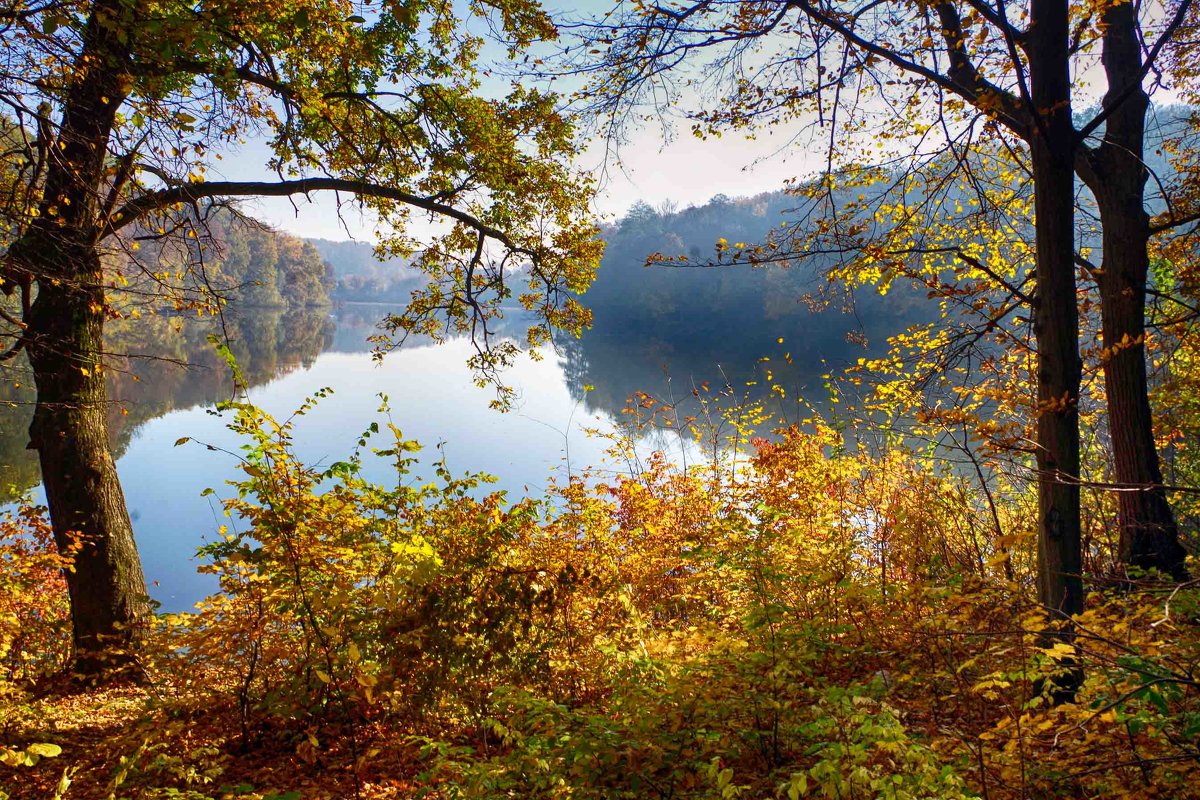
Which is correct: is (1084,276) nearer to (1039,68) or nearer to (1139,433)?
(1139,433)

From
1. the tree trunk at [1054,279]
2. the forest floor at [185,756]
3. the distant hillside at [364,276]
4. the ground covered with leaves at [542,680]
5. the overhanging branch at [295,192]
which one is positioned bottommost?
the forest floor at [185,756]

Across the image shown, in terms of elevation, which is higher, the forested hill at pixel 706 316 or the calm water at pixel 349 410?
the forested hill at pixel 706 316

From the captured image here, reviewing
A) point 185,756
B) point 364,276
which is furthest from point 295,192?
point 364,276

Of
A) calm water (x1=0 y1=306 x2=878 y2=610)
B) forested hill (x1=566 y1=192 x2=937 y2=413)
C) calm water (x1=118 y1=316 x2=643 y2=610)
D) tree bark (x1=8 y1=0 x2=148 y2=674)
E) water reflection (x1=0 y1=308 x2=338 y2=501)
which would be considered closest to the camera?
tree bark (x1=8 y1=0 x2=148 y2=674)

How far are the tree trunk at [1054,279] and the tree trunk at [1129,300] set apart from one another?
7.67 ft

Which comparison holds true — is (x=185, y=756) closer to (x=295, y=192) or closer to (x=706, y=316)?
(x=295, y=192)

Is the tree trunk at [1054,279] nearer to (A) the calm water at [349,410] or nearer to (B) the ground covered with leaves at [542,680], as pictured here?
(B) the ground covered with leaves at [542,680]

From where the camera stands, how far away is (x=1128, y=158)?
16.9 feet

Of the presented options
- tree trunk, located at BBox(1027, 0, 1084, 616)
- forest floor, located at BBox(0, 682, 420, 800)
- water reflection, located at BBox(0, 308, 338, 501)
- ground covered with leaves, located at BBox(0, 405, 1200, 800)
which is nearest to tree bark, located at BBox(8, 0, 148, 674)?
water reflection, located at BBox(0, 308, 338, 501)

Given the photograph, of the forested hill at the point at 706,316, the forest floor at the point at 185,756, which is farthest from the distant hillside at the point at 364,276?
the forest floor at the point at 185,756

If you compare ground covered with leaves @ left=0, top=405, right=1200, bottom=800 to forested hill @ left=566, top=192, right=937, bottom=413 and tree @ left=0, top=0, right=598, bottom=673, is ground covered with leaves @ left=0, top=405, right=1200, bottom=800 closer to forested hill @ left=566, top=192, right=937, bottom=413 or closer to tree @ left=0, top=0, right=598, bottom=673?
tree @ left=0, top=0, right=598, bottom=673

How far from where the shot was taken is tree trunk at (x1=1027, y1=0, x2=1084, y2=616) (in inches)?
129

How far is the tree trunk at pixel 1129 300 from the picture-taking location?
5062 millimetres

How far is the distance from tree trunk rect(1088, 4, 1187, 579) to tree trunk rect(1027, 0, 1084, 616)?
7.67 feet
